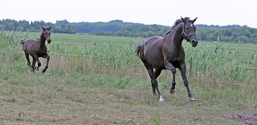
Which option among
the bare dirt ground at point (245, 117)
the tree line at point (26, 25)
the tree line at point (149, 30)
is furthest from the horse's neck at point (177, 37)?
the tree line at point (26, 25)

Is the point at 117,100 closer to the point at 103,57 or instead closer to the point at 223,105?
the point at 223,105

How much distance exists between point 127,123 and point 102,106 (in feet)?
7.22

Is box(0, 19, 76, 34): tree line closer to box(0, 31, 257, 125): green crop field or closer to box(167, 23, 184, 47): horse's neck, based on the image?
box(0, 31, 257, 125): green crop field

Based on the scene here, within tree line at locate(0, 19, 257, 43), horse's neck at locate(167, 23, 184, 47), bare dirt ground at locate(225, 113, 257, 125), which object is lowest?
bare dirt ground at locate(225, 113, 257, 125)

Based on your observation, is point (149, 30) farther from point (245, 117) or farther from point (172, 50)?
point (245, 117)

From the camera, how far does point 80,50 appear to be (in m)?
17.3

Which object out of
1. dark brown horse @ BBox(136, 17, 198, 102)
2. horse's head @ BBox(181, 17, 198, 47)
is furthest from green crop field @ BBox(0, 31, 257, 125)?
horse's head @ BBox(181, 17, 198, 47)

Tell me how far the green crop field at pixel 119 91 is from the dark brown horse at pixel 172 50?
2.93 ft

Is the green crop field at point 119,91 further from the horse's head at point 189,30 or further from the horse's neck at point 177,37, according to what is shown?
the horse's head at point 189,30

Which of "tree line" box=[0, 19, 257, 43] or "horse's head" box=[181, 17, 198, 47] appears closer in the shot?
"horse's head" box=[181, 17, 198, 47]

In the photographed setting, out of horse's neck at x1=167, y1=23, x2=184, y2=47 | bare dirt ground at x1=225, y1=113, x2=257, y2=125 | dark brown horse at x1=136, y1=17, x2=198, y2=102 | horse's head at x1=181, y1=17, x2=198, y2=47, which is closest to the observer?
bare dirt ground at x1=225, y1=113, x2=257, y2=125

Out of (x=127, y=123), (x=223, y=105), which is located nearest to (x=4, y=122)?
(x=127, y=123)

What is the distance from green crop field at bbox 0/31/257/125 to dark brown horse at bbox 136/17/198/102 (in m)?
0.89

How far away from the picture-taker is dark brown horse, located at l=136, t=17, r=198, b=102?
8820 millimetres
